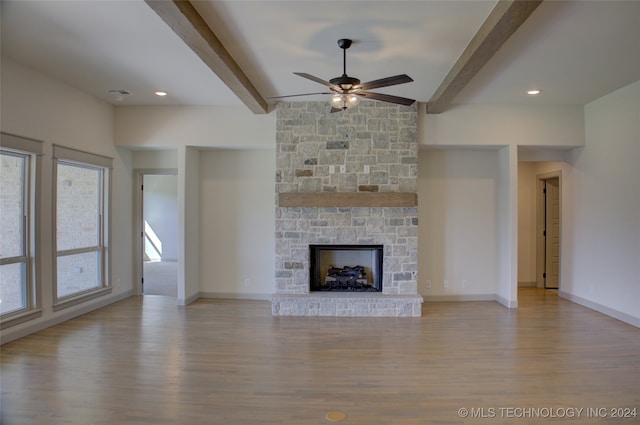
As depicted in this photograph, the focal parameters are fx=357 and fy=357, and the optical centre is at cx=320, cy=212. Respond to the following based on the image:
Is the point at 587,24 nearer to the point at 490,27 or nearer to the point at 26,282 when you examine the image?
the point at 490,27

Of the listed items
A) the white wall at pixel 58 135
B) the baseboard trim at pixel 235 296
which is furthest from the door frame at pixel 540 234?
the white wall at pixel 58 135

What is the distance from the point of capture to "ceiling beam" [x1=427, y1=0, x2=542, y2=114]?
2.59m

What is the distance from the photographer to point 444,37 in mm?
3268

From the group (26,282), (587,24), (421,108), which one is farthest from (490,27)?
(26,282)

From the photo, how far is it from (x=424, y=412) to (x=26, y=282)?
→ 14.6 ft

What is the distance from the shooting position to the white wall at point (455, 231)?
5711 mm

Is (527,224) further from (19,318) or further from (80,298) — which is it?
(19,318)

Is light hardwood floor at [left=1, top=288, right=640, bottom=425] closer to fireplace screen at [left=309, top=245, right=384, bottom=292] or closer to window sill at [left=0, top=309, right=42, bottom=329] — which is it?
window sill at [left=0, top=309, right=42, bottom=329]

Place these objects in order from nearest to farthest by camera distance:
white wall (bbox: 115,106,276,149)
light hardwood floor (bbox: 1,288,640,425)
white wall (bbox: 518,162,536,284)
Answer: light hardwood floor (bbox: 1,288,640,425) < white wall (bbox: 115,106,276,149) < white wall (bbox: 518,162,536,284)

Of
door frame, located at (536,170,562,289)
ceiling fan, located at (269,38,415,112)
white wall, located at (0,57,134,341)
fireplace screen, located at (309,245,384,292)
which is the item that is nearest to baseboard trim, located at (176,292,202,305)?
white wall, located at (0,57,134,341)

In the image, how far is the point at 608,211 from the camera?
491 cm

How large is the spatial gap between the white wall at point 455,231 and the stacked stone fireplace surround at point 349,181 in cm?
73

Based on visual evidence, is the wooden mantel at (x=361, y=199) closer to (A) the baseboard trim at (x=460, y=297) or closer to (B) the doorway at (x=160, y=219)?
(A) the baseboard trim at (x=460, y=297)

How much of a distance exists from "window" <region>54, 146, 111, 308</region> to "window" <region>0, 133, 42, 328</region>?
36 centimetres
